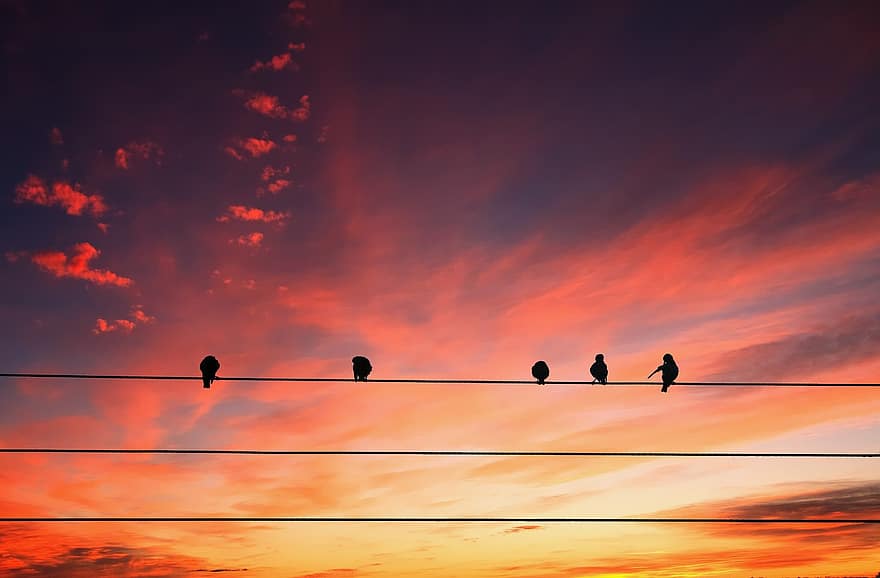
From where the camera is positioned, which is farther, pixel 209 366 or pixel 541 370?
pixel 541 370

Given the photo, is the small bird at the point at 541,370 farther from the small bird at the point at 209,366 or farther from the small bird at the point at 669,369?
the small bird at the point at 209,366

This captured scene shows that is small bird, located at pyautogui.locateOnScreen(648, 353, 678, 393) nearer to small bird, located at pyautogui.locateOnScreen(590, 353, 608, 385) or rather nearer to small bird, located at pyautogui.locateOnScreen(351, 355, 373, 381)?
small bird, located at pyautogui.locateOnScreen(590, 353, 608, 385)

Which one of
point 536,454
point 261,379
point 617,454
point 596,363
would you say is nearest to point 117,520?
point 261,379

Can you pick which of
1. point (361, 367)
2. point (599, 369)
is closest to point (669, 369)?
point (599, 369)

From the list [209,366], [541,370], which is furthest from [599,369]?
[209,366]

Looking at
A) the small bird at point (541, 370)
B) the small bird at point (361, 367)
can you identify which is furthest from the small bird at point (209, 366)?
the small bird at point (541, 370)

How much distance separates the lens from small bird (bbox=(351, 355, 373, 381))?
2455cm

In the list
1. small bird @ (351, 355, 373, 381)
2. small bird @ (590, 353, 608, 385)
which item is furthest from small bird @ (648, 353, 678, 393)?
small bird @ (351, 355, 373, 381)

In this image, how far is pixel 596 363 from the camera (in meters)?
25.2

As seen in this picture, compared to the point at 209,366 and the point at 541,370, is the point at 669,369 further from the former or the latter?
the point at 209,366

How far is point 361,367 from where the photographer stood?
2486 cm

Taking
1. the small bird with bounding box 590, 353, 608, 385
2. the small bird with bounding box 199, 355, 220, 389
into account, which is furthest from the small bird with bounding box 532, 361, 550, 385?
the small bird with bounding box 199, 355, 220, 389

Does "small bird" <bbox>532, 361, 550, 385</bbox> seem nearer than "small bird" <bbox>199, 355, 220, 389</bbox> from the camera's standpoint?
No

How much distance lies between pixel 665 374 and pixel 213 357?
43.4 feet
